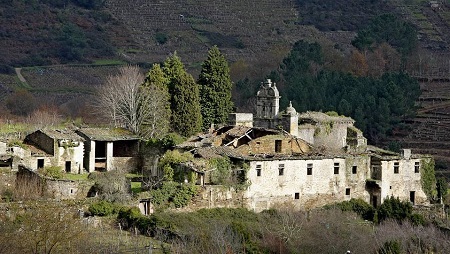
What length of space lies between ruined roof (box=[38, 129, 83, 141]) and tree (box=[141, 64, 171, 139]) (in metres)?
3.58

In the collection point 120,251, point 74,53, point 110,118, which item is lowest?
point 120,251

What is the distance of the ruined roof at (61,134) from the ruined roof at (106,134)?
0.44m

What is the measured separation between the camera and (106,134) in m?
73.6

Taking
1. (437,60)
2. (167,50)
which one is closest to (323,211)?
(437,60)

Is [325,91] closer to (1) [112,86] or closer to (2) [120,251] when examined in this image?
(1) [112,86]

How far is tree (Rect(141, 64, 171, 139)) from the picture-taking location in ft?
245

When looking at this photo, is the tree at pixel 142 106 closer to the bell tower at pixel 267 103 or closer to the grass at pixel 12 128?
A: the grass at pixel 12 128

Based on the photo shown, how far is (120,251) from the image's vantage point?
187ft

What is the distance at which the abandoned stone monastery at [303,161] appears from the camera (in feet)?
224

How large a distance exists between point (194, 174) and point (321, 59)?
49.4 meters

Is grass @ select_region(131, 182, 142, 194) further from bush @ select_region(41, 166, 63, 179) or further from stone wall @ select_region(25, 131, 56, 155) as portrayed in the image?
stone wall @ select_region(25, 131, 56, 155)

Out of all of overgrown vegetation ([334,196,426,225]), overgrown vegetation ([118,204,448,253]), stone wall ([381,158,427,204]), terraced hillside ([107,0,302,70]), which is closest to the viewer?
overgrown vegetation ([118,204,448,253])

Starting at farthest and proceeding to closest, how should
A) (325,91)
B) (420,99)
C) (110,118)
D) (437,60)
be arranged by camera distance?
(437,60), (420,99), (325,91), (110,118)

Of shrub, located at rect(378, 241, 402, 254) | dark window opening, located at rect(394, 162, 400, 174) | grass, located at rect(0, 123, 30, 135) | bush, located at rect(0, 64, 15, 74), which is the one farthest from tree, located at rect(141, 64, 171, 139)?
bush, located at rect(0, 64, 15, 74)
